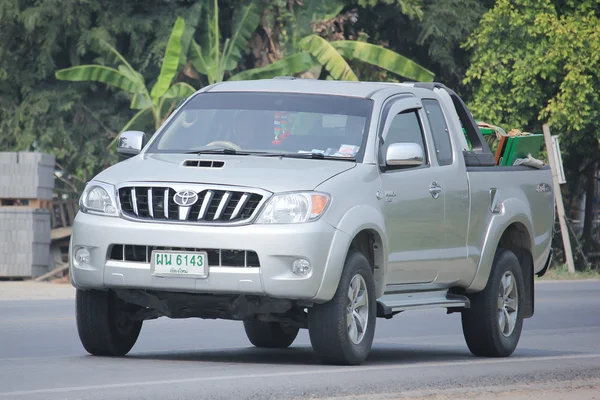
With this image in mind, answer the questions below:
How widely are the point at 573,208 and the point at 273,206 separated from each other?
3108cm

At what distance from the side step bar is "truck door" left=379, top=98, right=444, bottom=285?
129 millimetres

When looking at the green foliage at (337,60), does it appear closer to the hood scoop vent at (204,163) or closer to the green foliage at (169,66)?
the green foliage at (169,66)

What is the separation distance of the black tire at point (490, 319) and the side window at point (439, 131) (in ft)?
3.54

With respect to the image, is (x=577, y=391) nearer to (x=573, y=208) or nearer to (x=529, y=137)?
(x=529, y=137)

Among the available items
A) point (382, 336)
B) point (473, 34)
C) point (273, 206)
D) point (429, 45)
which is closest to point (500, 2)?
point (473, 34)

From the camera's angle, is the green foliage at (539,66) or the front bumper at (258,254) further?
the green foliage at (539,66)

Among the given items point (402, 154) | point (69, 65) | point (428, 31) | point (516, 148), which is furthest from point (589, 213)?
point (402, 154)

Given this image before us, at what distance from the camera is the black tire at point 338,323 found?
9.05m

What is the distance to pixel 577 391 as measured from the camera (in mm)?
8750

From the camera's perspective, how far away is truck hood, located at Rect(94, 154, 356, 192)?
29.6 ft

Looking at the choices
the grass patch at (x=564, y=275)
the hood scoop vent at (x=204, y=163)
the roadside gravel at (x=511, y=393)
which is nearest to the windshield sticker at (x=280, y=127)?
the hood scoop vent at (x=204, y=163)

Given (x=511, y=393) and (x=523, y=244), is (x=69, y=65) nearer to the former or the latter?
(x=523, y=244)

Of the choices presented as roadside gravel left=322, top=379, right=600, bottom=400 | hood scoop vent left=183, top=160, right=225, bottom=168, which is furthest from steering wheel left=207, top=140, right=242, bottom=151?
roadside gravel left=322, top=379, right=600, bottom=400

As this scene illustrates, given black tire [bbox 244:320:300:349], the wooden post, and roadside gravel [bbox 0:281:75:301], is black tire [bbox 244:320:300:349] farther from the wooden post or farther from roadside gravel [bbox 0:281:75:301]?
the wooden post
